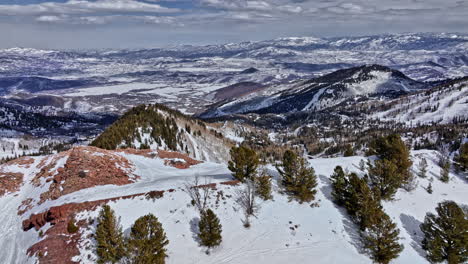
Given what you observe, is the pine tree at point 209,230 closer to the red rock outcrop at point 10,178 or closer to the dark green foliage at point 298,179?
the dark green foliage at point 298,179

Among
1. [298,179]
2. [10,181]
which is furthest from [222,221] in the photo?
[10,181]

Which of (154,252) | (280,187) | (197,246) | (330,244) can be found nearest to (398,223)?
(330,244)

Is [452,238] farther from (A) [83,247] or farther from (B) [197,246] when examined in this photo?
(A) [83,247]

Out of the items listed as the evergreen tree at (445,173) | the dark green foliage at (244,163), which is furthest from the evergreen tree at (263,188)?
the evergreen tree at (445,173)

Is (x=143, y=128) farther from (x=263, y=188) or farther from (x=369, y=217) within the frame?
(x=369, y=217)

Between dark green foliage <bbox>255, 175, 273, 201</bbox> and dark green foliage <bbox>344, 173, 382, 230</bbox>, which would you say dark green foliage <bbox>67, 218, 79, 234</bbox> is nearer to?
dark green foliage <bbox>255, 175, 273, 201</bbox>

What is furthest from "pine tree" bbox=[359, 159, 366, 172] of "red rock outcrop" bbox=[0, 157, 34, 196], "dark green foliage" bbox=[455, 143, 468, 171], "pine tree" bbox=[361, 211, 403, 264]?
"red rock outcrop" bbox=[0, 157, 34, 196]
